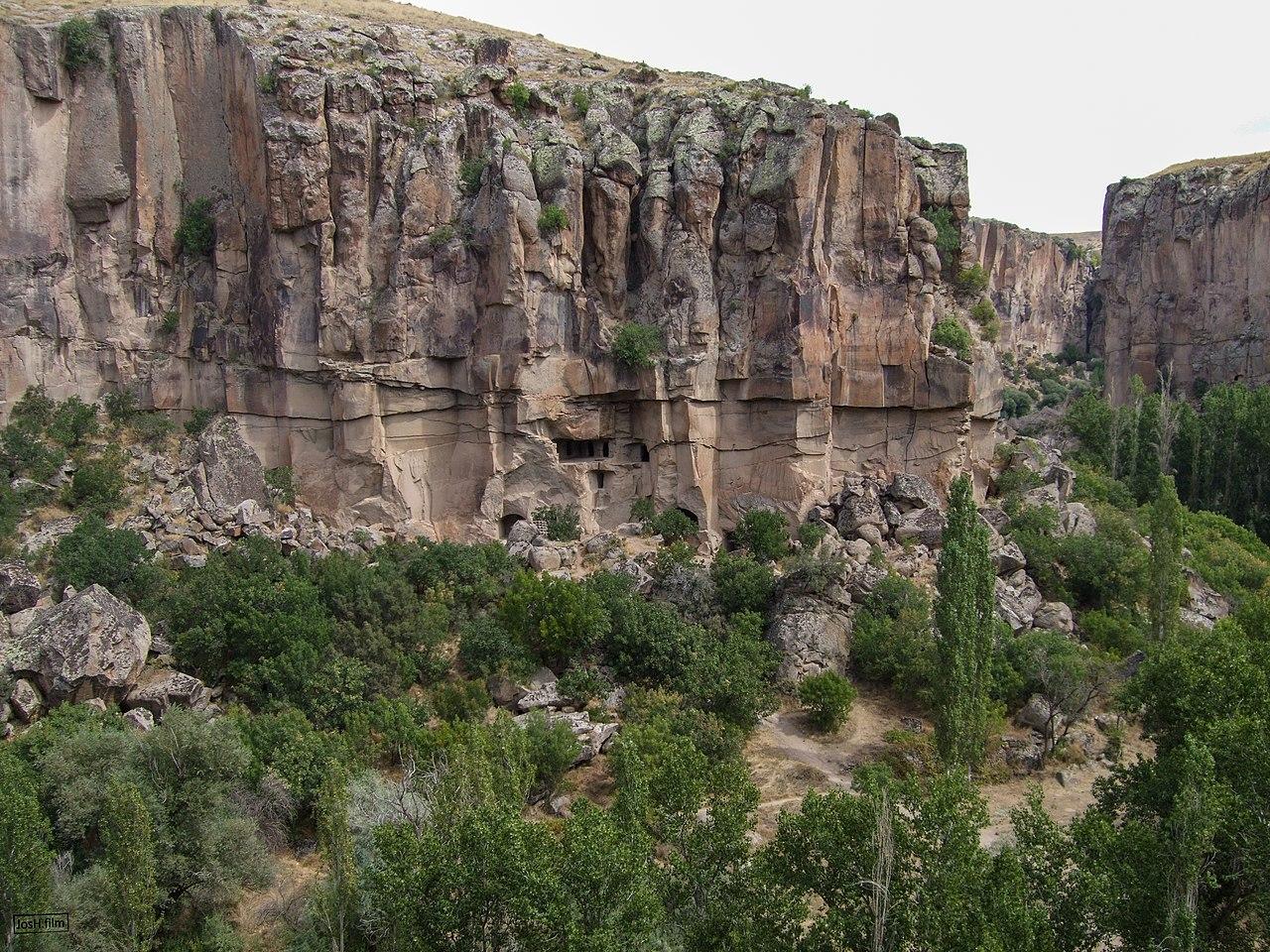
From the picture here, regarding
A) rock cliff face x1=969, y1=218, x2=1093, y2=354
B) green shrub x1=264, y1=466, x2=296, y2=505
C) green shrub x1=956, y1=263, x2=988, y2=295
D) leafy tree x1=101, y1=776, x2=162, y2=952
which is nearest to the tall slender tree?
green shrub x1=956, y1=263, x2=988, y2=295

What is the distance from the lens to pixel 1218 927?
47.7 ft

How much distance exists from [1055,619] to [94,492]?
28.1m

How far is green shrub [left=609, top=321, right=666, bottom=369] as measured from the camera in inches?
1245

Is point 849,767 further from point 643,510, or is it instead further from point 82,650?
point 82,650

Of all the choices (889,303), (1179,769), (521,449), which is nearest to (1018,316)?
(889,303)

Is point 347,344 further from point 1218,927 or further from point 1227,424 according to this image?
point 1227,424

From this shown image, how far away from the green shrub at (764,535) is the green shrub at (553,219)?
11.2 metres

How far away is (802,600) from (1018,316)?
78457 millimetres

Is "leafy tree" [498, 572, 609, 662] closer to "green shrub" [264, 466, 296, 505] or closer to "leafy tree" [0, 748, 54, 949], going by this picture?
"green shrub" [264, 466, 296, 505]

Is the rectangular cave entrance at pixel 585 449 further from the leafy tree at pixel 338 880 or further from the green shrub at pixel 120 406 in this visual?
the leafy tree at pixel 338 880

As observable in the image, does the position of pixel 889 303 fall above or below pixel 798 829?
above

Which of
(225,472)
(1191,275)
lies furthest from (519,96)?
(1191,275)

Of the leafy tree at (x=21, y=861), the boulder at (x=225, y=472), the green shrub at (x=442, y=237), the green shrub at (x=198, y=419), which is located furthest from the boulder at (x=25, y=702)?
the green shrub at (x=442, y=237)

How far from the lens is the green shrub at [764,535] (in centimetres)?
3018
